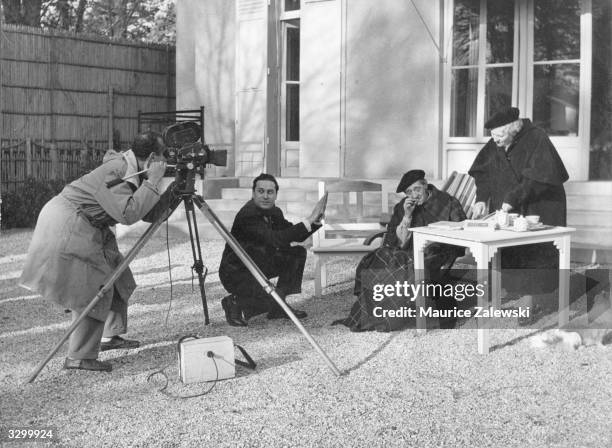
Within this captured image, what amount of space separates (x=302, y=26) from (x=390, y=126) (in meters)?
1.82

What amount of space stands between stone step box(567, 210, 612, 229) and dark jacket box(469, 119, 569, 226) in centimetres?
292

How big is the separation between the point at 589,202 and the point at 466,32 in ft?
8.49

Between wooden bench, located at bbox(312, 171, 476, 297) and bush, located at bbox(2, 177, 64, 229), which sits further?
bush, located at bbox(2, 177, 64, 229)

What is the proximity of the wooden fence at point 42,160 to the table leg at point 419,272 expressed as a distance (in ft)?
27.1

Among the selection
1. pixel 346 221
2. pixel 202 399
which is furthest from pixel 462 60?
pixel 202 399

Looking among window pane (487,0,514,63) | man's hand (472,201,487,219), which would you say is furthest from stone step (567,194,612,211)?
man's hand (472,201,487,219)

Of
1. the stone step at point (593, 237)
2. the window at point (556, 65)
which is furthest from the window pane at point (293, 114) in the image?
the stone step at point (593, 237)

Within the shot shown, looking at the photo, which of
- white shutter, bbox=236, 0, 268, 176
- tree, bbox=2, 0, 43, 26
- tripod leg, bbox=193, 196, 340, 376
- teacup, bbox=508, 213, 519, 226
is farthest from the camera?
tree, bbox=2, 0, 43, 26

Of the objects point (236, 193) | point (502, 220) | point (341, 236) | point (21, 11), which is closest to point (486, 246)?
point (502, 220)

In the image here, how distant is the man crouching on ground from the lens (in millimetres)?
6047

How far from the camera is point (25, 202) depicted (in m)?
12.1

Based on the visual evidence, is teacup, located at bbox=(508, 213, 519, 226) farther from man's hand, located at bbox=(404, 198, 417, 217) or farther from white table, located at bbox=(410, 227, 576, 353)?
man's hand, located at bbox=(404, 198, 417, 217)

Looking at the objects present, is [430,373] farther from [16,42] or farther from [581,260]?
[16,42]

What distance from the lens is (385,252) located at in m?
5.88
